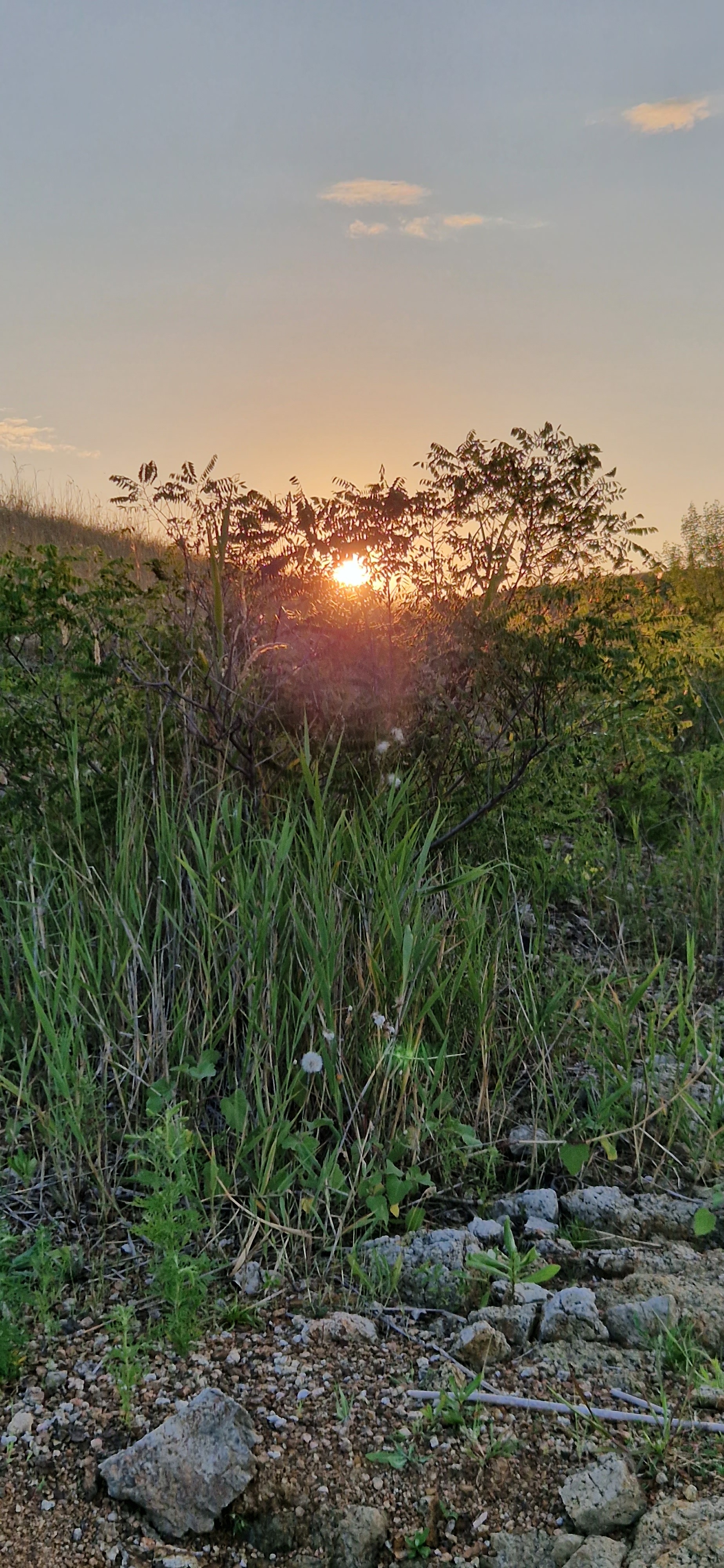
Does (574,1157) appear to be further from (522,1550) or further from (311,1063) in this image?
(522,1550)

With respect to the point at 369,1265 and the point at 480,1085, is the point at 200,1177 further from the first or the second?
the point at 480,1085

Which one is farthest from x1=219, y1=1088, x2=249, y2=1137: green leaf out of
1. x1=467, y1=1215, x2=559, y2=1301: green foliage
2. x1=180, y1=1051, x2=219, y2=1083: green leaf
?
x1=467, y1=1215, x2=559, y2=1301: green foliage

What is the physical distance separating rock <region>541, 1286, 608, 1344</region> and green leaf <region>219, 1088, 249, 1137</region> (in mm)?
805

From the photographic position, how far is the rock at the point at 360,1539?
6.16 feet

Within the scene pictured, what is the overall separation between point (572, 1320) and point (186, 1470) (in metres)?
0.84

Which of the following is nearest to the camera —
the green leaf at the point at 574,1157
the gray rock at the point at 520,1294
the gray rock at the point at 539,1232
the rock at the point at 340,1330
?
the rock at the point at 340,1330

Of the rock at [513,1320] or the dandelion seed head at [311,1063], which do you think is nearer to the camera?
the rock at [513,1320]

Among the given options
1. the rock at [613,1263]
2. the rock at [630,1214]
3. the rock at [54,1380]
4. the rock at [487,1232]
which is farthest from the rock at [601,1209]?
the rock at [54,1380]

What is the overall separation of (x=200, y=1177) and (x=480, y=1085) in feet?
2.64

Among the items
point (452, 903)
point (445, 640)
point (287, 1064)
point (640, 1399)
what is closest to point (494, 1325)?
point (640, 1399)

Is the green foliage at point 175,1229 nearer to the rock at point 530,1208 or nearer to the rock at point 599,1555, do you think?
the rock at point 530,1208

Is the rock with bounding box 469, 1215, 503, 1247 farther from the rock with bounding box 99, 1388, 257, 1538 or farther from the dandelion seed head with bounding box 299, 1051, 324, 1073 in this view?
the rock with bounding box 99, 1388, 257, 1538

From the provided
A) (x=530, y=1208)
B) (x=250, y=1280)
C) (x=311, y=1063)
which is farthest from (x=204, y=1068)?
(x=530, y=1208)

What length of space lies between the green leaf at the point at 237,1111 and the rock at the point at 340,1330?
50cm
